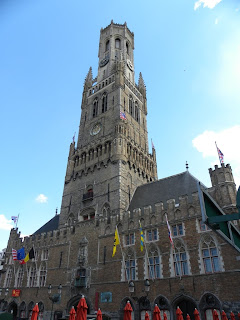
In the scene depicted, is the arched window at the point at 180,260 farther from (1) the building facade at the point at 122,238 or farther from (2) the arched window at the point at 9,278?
(2) the arched window at the point at 9,278

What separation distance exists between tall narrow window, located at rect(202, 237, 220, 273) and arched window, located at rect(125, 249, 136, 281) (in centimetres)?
662

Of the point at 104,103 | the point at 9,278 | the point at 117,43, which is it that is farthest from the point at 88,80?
the point at 9,278

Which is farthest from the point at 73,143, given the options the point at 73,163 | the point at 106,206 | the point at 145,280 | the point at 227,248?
the point at 227,248

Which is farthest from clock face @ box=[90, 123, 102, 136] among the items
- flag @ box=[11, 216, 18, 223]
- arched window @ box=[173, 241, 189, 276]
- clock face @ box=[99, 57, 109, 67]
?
arched window @ box=[173, 241, 189, 276]

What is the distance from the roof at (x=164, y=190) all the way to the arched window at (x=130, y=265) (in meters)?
5.40

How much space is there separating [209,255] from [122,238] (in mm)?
8684

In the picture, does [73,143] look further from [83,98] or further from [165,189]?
[165,189]

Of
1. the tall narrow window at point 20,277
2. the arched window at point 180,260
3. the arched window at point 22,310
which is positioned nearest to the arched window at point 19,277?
the tall narrow window at point 20,277

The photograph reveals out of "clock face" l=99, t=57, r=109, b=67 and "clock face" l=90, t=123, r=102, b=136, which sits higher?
"clock face" l=99, t=57, r=109, b=67

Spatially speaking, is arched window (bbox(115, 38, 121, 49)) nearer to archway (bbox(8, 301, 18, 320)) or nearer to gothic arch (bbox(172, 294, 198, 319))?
gothic arch (bbox(172, 294, 198, 319))

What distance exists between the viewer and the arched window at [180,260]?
1959cm

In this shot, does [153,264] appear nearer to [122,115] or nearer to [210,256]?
[210,256]

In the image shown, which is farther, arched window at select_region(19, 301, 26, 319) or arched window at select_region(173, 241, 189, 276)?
arched window at select_region(19, 301, 26, 319)

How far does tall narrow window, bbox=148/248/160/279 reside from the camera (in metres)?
20.9
